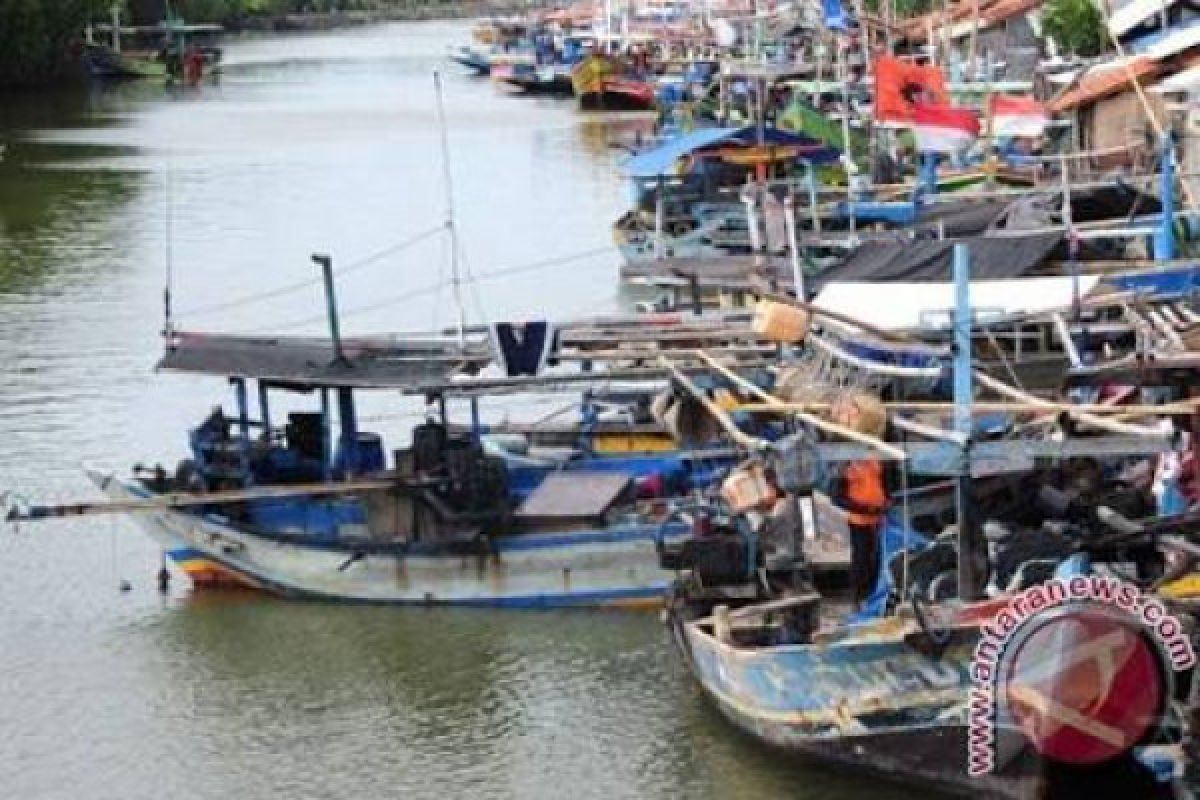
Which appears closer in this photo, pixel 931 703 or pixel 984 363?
pixel 931 703

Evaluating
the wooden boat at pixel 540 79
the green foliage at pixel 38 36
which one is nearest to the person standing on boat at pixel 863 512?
the wooden boat at pixel 540 79

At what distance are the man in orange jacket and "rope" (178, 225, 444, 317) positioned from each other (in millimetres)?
16282

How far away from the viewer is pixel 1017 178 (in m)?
28.1

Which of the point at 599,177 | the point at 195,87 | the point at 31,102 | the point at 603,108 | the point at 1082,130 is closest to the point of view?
the point at 1082,130

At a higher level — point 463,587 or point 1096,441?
point 1096,441

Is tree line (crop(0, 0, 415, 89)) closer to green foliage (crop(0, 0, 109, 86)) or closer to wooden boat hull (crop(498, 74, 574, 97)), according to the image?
green foliage (crop(0, 0, 109, 86))

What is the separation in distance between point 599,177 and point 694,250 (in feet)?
50.4

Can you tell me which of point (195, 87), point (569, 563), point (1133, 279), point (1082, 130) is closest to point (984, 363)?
point (1133, 279)

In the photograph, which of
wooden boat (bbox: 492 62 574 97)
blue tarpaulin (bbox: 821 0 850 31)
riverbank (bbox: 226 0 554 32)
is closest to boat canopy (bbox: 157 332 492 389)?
blue tarpaulin (bbox: 821 0 850 31)

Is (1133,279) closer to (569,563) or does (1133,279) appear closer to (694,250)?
(569,563)

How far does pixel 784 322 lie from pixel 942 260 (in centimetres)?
370

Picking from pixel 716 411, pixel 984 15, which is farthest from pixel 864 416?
pixel 984 15

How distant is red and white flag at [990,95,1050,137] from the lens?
25.8m

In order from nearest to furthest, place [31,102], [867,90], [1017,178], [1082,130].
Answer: [1017,178] < [1082,130] < [867,90] < [31,102]
